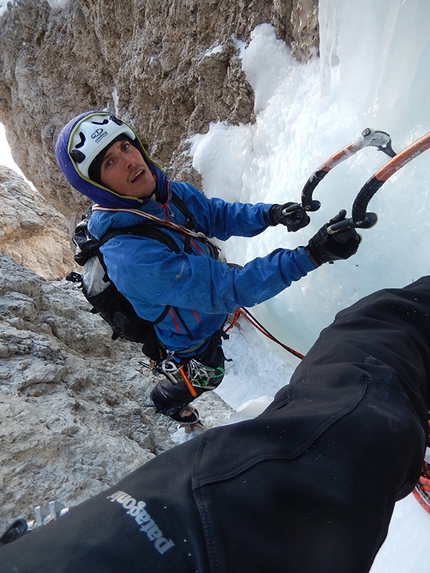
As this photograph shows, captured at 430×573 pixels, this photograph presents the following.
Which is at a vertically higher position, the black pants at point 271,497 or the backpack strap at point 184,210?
the backpack strap at point 184,210

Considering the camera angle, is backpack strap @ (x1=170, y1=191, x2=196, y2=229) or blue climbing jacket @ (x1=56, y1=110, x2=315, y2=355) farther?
backpack strap @ (x1=170, y1=191, x2=196, y2=229)

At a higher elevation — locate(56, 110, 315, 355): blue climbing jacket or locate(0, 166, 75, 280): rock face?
locate(0, 166, 75, 280): rock face

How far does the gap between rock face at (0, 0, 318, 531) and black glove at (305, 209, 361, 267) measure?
5.37ft

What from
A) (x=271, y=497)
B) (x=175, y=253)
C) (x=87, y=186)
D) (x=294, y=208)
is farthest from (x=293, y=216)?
(x=271, y=497)

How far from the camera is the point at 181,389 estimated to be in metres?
2.55

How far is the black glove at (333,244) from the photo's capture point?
145 centimetres

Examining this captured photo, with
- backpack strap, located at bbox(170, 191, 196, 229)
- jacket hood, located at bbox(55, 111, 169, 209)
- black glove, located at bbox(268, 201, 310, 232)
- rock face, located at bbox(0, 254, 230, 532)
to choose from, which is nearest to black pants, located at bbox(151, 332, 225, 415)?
rock face, located at bbox(0, 254, 230, 532)

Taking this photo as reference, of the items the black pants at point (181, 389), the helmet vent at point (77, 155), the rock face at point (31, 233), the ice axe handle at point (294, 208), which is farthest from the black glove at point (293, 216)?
the rock face at point (31, 233)

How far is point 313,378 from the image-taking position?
0.91 m

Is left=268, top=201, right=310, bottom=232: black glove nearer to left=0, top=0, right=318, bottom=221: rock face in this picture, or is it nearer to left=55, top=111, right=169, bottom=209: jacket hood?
left=55, top=111, right=169, bottom=209: jacket hood

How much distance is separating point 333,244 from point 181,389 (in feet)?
5.25

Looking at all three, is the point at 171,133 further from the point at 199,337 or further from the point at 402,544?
the point at 402,544

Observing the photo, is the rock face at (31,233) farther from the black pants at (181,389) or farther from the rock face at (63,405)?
the black pants at (181,389)

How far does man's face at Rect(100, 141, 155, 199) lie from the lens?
1.92 metres
